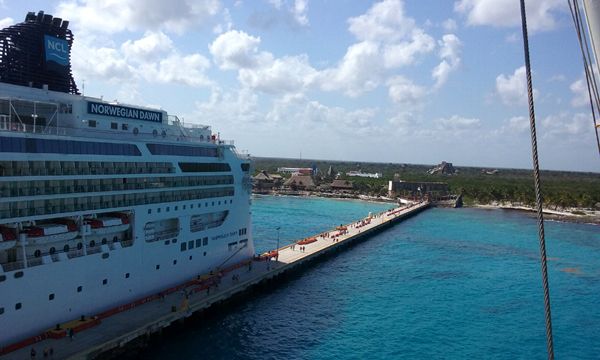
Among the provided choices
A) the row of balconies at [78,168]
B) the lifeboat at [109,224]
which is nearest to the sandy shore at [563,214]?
the row of balconies at [78,168]

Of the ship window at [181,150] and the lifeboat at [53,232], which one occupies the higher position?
the ship window at [181,150]

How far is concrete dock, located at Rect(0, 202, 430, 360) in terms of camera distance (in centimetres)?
2916

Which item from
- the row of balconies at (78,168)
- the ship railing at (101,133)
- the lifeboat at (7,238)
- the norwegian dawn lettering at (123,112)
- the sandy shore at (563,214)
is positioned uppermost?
the norwegian dawn lettering at (123,112)

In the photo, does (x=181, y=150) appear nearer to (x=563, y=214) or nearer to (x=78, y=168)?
(x=78, y=168)

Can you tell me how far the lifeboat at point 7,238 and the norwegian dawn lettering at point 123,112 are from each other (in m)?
11.4

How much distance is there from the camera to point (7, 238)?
28344 mm

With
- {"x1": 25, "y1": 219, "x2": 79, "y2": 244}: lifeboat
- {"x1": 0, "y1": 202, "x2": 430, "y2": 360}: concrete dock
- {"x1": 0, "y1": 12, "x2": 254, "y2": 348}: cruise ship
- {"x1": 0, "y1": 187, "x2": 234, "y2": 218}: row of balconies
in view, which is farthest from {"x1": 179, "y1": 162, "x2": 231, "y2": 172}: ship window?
{"x1": 25, "y1": 219, "x2": 79, "y2": 244}: lifeboat

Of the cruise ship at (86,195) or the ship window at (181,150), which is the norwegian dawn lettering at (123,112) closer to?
the cruise ship at (86,195)

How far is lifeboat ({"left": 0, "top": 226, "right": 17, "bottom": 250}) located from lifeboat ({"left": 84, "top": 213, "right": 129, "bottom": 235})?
5.45 meters

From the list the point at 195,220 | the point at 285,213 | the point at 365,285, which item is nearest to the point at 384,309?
the point at 365,285

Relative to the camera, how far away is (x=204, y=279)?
146ft

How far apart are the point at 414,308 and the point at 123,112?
31273mm

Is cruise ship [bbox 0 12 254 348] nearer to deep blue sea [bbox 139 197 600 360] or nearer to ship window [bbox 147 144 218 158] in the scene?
ship window [bbox 147 144 218 158]

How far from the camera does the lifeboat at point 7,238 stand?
92.2 ft
